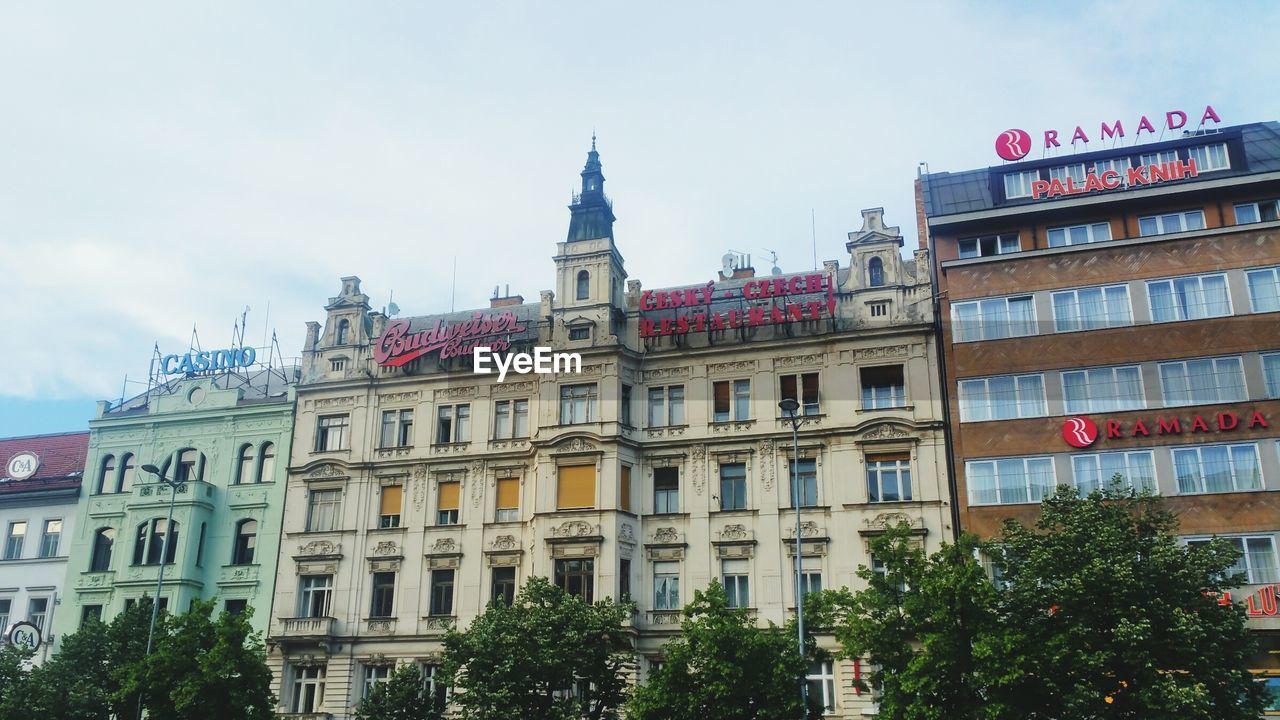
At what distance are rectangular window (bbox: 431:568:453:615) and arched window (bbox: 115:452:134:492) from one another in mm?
17680

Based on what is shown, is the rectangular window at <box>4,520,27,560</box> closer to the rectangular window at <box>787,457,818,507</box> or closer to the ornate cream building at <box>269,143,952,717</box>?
the ornate cream building at <box>269,143,952,717</box>

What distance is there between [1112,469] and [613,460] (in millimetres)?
19959

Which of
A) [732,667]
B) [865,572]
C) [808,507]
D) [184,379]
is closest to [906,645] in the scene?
[865,572]

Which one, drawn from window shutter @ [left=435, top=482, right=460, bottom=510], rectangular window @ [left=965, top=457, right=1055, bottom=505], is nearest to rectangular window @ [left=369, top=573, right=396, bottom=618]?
window shutter @ [left=435, top=482, right=460, bottom=510]

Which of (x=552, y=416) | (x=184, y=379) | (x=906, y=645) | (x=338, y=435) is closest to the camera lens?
(x=906, y=645)

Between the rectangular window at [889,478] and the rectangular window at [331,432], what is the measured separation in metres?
24.8

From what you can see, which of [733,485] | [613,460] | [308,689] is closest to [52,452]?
[308,689]

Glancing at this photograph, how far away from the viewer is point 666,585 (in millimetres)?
47094

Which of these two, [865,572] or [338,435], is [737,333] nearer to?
[865,572]

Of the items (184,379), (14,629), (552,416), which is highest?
(184,379)

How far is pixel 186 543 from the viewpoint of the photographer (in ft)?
170

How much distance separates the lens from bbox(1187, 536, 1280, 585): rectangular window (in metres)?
39.3

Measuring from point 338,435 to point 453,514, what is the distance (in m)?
7.54

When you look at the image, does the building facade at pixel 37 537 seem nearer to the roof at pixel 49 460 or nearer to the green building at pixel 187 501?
the roof at pixel 49 460
